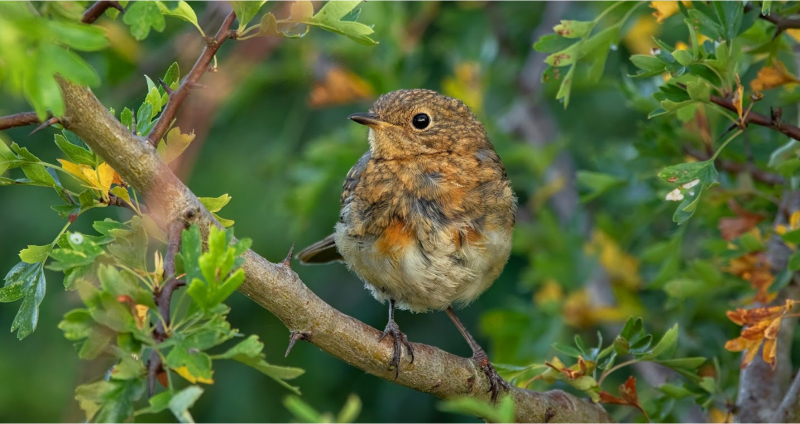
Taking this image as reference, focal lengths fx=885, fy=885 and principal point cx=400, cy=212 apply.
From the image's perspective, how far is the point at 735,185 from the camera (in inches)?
142

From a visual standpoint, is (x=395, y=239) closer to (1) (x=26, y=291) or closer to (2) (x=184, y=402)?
(1) (x=26, y=291)

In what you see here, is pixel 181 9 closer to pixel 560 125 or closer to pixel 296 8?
pixel 296 8

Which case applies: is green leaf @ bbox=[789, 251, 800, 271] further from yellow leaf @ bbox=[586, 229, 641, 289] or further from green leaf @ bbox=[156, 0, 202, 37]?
green leaf @ bbox=[156, 0, 202, 37]

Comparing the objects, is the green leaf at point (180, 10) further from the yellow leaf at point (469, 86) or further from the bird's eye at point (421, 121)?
the yellow leaf at point (469, 86)

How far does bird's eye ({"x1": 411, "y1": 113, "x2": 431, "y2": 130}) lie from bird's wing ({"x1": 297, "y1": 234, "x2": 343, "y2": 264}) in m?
0.65

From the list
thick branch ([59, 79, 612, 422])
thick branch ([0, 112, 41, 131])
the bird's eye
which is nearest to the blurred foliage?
thick branch ([59, 79, 612, 422])

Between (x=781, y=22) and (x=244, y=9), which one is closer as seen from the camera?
(x=244, y=9)

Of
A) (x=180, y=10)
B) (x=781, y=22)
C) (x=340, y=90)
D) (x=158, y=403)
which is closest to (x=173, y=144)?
(x=180, y=10)

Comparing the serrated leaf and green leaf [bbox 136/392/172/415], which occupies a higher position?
green leaf [bbox 136/392/172/415]

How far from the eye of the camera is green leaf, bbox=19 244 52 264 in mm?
2301

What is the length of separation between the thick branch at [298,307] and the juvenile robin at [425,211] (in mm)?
178

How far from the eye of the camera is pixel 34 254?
2.31 metres

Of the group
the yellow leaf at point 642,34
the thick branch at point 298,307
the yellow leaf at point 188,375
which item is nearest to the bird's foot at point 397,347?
the thick branch at point 298,307

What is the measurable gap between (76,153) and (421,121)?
1867mm
